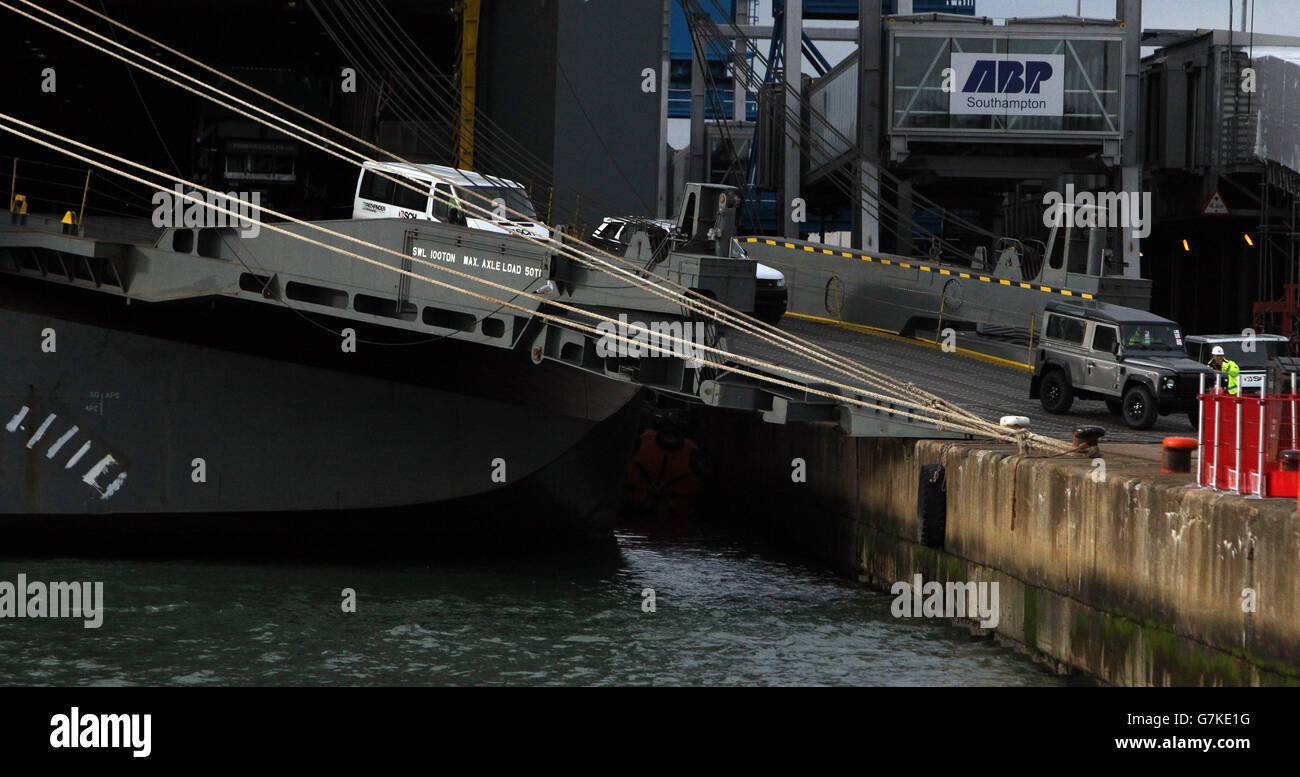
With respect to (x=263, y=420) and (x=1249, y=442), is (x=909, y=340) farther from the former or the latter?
(x=1249, y=442)

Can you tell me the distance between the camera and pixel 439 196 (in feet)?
74.5

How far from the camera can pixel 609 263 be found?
1942 centimetres

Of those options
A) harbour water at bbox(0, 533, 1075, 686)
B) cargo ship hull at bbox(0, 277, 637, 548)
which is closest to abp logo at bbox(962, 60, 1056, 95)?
cargo ship hull at bbox(0, 277, 637, 548)

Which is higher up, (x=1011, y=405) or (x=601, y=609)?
(x=1011, y=405)

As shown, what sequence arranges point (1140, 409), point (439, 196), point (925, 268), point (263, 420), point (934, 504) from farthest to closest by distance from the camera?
point (925, 268)
point (263, 420)
point (1140, 409)
point (439, 196)
point (934, 504)

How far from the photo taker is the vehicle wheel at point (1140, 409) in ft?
74.1

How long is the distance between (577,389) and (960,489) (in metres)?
7.11

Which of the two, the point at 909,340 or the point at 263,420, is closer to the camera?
the point at 263,420

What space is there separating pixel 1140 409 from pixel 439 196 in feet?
37.1

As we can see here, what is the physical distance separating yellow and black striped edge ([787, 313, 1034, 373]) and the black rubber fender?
1165 centimetres

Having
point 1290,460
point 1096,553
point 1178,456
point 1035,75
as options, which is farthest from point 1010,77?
point 1290,460

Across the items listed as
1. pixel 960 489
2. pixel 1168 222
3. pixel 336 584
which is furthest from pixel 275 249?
pixel 1168 222
